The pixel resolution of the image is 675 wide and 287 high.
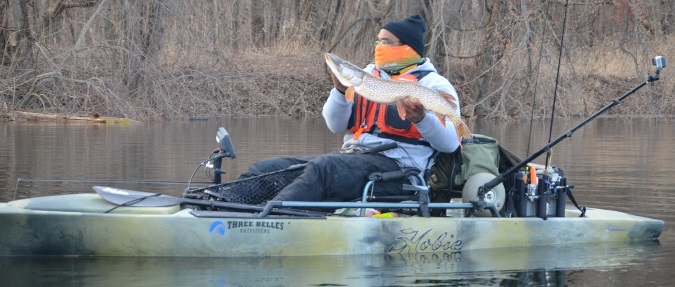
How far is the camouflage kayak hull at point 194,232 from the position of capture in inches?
279

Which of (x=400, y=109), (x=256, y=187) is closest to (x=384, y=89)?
(x=400, y=109)

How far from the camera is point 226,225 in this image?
7.23 metres

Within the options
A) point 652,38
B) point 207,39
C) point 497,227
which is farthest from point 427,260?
point 652,38

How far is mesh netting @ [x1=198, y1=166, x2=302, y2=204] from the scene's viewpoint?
7.80m

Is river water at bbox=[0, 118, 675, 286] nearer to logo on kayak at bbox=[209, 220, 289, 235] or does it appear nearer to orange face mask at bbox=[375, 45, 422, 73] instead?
logo on kayak at bbox=[209, 220, 289, 235]

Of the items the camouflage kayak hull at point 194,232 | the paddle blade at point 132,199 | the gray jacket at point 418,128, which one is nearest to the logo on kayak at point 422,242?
the camouflage kayak hull at point 194,232

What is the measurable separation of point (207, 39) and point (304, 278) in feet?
57.9

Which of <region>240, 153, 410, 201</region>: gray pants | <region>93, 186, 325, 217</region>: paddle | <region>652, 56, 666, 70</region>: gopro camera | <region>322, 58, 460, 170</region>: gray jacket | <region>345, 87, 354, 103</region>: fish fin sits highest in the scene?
<region>652, 56, 666, 70</region>: gopro camera

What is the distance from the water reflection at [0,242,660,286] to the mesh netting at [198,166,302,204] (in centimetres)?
65

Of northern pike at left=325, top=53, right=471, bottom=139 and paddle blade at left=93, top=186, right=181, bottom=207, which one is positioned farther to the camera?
paddle blade at left=93, top=186, right=181, bottom=207

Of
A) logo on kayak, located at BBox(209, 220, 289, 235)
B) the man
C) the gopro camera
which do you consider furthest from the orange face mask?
the gopro camera

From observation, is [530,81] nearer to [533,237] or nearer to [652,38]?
[652,38]

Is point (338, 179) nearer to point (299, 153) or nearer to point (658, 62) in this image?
point (658, 62)

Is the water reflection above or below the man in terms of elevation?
below
